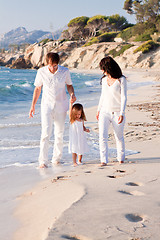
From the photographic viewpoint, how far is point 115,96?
14.9ft

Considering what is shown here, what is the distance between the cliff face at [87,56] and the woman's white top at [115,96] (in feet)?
135

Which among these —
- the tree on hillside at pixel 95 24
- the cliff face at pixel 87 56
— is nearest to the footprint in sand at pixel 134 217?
the cliff face at pixel 87 56

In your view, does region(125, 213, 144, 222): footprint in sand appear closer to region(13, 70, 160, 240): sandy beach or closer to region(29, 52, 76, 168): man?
region(13, 70, 160, 240): sandy beach

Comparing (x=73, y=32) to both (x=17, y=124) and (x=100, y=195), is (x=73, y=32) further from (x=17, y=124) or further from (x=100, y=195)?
(x=100, y=195)

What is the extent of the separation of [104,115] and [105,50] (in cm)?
5693

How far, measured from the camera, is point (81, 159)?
507cm

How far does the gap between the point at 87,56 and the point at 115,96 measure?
194ft

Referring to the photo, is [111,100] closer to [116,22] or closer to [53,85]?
[53,85]

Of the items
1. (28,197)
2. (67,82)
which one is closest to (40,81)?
(67,82)

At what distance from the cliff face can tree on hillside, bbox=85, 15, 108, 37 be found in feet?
23.5

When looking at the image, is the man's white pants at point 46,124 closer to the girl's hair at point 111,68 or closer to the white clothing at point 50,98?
the white clothing at point 50,98

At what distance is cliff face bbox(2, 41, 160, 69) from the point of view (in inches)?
1856

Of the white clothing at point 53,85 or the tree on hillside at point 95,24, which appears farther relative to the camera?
the tree on hillside at point 95,24

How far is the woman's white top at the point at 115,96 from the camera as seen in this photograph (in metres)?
4.46
